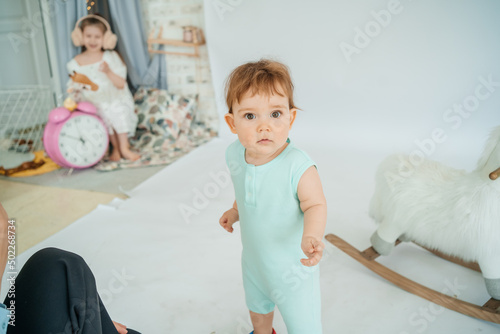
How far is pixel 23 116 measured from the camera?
278cm

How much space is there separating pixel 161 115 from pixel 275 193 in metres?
2.28

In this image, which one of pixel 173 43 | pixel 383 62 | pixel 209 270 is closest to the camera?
pixel 209 270

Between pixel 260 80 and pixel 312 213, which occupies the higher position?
pixel 260 80

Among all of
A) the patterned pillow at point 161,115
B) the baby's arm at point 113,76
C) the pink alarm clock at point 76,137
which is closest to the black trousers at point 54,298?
the pink alarm clock at point 76,137

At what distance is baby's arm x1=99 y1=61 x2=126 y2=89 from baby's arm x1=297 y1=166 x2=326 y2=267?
7.08ft

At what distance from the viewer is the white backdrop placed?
1998 mm

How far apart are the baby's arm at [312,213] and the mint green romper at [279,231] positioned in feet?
0.06

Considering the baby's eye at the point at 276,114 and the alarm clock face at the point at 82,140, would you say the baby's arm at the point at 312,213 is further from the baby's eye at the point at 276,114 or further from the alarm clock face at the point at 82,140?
the alarm clock face at the point at 82,140

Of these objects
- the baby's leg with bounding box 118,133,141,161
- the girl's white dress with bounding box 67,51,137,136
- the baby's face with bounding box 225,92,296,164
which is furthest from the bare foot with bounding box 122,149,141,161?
the baby's face with bounding box 225,92,296,164

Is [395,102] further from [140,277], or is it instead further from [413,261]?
[140,277]

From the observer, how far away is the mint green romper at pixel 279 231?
0.86m

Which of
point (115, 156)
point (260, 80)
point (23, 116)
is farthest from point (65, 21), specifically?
point (260, 80)

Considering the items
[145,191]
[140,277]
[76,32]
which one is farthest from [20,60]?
[140,277]

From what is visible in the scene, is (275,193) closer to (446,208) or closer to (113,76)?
(446,208)
